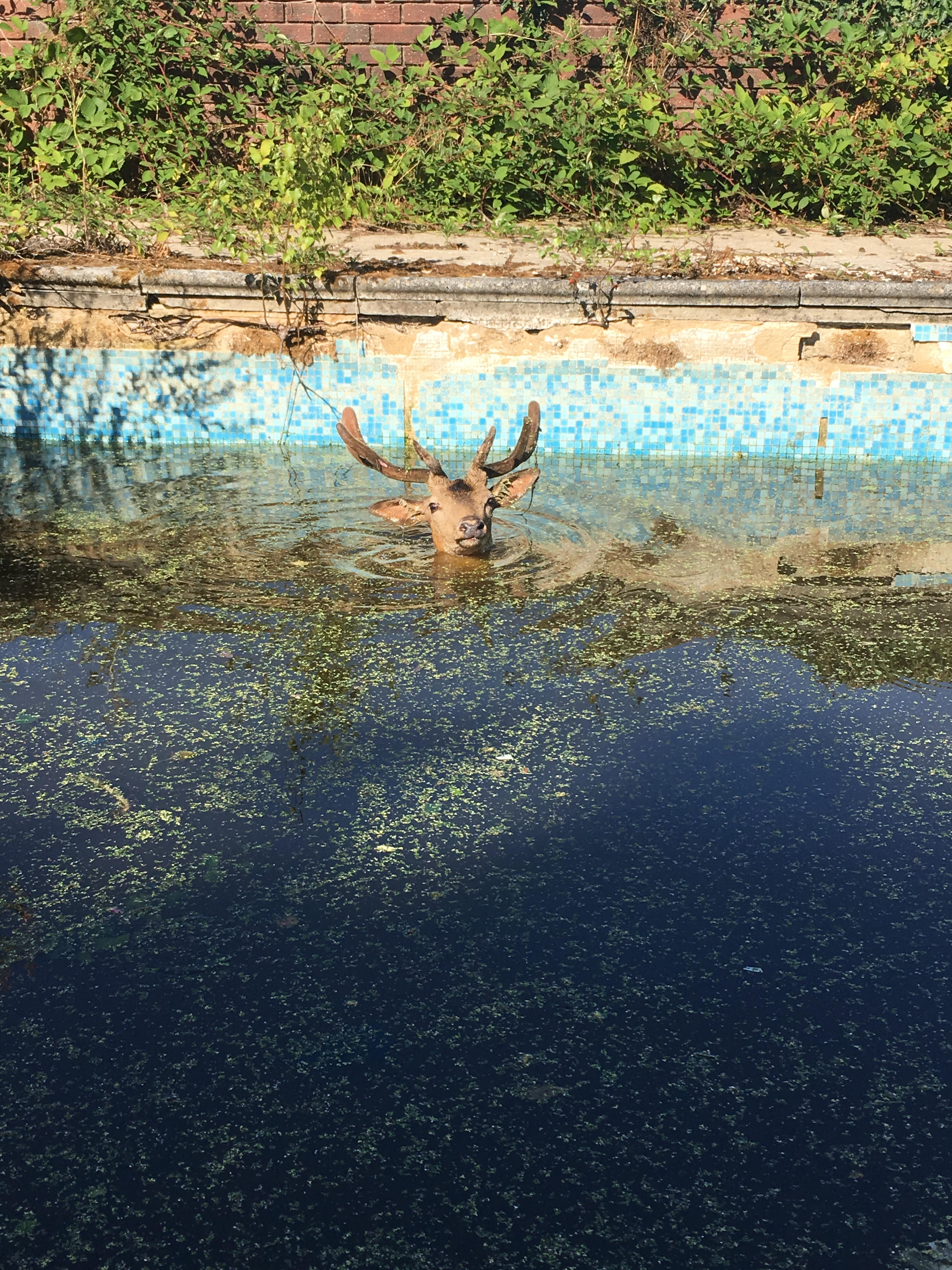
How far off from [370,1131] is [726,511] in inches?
234

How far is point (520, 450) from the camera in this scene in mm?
7863

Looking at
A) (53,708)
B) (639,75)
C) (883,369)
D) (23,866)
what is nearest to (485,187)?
(639,75)

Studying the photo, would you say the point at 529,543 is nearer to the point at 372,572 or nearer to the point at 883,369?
the point at 372,572

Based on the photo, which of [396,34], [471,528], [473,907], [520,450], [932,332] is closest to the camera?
[473,907]

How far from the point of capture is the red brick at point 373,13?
12.2 metres

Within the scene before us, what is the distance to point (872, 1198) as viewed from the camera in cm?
313

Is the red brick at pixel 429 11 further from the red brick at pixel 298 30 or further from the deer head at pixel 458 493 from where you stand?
the deer head at pixel 458 493

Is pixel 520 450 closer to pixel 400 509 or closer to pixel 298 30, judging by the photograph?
pixel 400 509

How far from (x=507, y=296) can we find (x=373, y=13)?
4.44m


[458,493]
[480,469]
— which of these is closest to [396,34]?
[480,469]

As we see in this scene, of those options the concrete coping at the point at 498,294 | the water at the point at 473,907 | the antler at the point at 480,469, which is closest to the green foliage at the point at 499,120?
the concrete coping at the point at 498,294

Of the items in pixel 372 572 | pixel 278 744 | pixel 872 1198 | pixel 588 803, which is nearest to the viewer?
pixel 872 1198

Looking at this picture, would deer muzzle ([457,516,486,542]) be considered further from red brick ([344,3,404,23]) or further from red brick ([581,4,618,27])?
red brick ([581,4,618,27])

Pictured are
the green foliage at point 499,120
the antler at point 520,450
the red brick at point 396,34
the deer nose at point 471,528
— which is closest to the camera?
the deer nose at point 471,528
